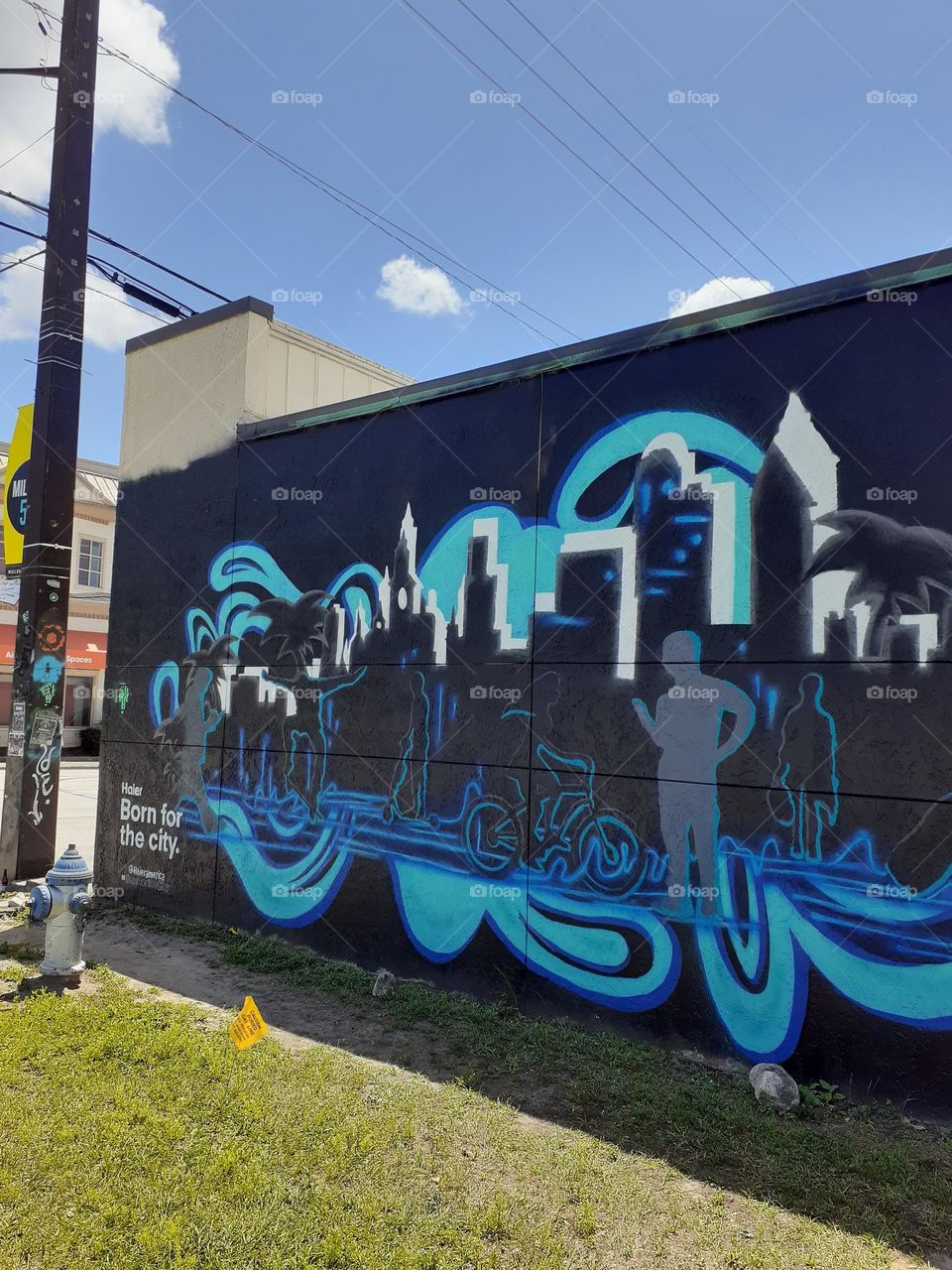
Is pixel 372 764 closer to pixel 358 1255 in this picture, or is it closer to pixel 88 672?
pixel 358 1255

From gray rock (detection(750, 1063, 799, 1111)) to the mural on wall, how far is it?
16cm

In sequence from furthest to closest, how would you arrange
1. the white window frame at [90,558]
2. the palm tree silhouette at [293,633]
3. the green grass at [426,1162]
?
the white window frame at [90,558] < the palm tree silhouette at [293,633] < the green grass at [426,1162]

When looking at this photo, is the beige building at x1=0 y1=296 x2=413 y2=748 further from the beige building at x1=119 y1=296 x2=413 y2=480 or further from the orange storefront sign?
the orange storefront sign

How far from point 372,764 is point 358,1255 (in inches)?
150

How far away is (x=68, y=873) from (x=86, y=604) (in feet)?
70.7

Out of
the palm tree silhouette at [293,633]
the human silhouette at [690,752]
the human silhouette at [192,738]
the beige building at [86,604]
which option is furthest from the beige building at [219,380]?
the beige building at [86,604]

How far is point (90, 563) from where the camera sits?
26078mm

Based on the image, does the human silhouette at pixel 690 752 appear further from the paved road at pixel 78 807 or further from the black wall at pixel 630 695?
the paved road at pixel 78 807

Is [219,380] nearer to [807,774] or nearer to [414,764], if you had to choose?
[414,764]

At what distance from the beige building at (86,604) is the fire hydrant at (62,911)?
20.1 metres

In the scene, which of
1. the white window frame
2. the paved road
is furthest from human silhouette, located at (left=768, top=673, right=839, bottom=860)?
the white window frame

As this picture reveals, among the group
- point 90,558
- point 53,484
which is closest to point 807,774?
point 53,484

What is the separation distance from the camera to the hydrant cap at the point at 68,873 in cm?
573

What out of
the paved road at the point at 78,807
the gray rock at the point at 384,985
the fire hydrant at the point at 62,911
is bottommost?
the paved road at the point at 78,807
